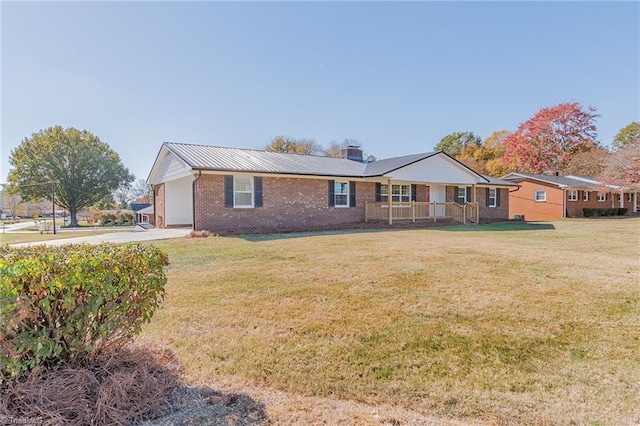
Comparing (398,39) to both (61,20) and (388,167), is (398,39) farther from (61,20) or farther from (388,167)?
(61,20)

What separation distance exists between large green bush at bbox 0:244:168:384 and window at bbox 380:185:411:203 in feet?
57.5

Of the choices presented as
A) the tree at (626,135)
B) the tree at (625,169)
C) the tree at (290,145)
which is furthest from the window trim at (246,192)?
the tree at (626,135)

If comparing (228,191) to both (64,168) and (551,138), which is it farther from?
(551,138)

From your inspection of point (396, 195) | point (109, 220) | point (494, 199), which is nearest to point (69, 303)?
point (396, 195)

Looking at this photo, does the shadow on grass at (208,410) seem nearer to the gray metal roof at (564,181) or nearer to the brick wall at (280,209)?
the brick wall at (280,209)

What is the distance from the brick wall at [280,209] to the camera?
548 inches

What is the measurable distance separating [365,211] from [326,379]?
1587 cm

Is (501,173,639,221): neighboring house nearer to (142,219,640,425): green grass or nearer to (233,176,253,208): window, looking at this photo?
(233,176,253,208): window

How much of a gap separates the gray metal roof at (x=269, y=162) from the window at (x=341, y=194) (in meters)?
0.60

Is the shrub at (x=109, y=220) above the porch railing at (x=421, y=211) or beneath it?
beneath

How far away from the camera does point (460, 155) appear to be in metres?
47.6

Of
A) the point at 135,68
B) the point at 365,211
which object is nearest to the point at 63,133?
the point at 135,68

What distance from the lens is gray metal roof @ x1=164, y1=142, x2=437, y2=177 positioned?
14542 mm

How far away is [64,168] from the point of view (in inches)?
1523
